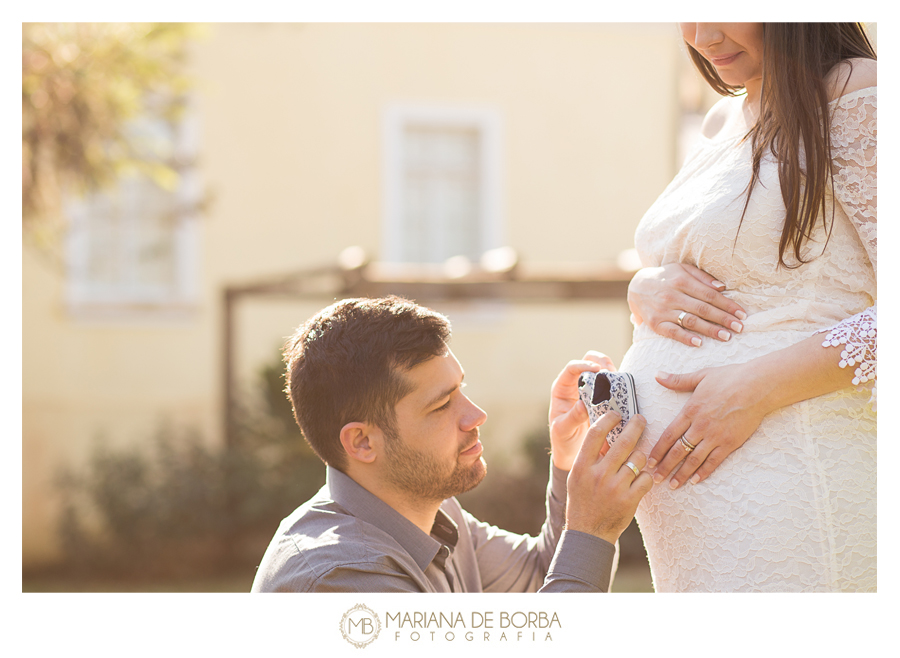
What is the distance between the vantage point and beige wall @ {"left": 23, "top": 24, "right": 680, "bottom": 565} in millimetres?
7602

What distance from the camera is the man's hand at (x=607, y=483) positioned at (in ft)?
4.64

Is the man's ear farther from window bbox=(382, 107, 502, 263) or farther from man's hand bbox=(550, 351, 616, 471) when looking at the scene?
window bbox=(382, 107, 502, 263)

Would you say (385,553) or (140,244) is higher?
(140,244)

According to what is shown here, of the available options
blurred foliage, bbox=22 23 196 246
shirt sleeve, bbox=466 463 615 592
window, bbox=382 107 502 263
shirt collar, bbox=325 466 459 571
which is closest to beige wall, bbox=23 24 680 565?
window, bbox=382 107 502 263

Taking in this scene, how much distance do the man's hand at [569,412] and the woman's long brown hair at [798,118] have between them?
1.39 ft

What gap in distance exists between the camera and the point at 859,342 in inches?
53.4

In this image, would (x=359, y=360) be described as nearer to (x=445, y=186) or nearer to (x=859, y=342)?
(x=859, y=342)

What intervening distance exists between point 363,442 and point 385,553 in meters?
0.22

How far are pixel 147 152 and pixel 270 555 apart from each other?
18.0 feet

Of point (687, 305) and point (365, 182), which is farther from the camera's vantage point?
point (365, 182)

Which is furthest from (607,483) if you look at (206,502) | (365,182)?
(365,182)

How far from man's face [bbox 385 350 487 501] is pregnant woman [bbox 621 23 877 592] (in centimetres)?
33
